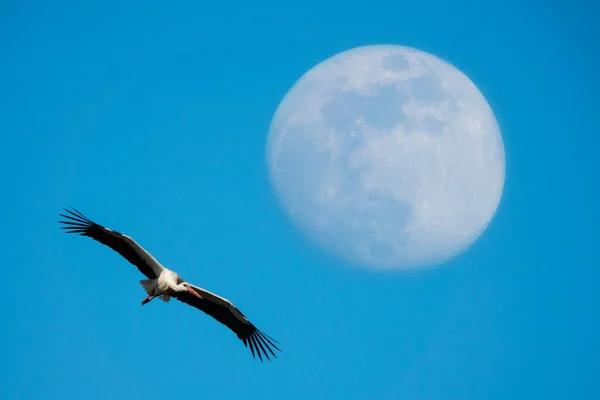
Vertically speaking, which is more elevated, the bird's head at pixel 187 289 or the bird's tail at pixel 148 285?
the bird's tail at pixel 148 285

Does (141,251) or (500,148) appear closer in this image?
(141,251)

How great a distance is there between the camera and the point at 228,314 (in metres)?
26.8

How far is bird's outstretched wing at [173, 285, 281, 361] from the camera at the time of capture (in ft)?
86.7

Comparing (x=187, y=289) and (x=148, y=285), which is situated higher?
(x=148, y=285)

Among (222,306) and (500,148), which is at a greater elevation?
(500,148)

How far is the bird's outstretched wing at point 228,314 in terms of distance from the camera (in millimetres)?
26422

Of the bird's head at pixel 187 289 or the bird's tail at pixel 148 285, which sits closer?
the bird's head at pixel 187 289

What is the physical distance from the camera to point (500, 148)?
104 feet

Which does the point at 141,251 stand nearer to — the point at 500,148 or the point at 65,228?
the point at 65,228

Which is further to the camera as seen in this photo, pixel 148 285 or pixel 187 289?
pixel 148 285

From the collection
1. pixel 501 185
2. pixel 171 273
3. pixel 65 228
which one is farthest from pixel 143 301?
pixel 501 185

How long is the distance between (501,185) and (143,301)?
13.9 metres

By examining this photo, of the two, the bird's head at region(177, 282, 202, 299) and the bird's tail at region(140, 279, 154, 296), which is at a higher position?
the bird's tail at region(140, 279, 154, 296)

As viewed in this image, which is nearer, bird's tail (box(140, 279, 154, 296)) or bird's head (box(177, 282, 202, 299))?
bird's head (box(177, 282, 202, 299))
